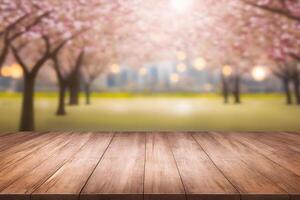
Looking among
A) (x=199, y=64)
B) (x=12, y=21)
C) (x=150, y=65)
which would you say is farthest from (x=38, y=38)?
(x=199, y=64)

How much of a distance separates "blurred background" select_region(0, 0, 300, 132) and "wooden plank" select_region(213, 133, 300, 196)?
7.85 ft

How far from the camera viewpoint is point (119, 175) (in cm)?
274

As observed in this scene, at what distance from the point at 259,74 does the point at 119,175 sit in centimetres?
471

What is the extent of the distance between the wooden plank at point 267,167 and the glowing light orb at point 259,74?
2.57 meters

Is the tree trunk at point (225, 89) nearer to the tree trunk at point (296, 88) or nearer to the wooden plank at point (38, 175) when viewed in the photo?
the tree trunk at point (296, 88)

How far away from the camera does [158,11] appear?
21.1 ft

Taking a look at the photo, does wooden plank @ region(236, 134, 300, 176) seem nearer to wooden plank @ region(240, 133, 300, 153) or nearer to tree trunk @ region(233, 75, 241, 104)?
wooden plank @ region(240, 133, 300, 153)

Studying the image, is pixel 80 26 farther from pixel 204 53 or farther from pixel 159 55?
pixel 204 53

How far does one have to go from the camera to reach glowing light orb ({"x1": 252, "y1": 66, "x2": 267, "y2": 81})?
22.7 feet

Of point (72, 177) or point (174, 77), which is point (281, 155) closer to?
point (72, 177)

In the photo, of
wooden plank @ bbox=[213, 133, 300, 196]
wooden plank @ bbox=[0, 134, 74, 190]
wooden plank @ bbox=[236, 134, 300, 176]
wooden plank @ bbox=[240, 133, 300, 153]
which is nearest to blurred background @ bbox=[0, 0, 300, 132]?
wooden plank @ bbox=[240, 133, 300, 153]

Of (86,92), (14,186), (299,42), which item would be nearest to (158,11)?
(86,92)

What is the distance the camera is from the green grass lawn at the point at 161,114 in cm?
647

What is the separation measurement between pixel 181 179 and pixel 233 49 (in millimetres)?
4785
